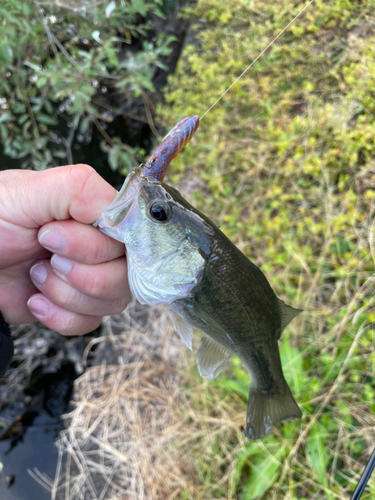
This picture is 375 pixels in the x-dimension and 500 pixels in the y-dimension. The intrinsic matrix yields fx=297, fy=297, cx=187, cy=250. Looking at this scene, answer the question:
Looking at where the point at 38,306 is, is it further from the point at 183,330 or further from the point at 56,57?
the point at 56,57

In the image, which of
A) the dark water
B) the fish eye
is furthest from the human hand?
the dark water

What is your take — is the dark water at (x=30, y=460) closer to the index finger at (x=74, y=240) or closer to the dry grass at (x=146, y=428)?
the dry grass at (x=146, y=428)

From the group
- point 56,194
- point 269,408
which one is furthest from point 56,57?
point 269,408

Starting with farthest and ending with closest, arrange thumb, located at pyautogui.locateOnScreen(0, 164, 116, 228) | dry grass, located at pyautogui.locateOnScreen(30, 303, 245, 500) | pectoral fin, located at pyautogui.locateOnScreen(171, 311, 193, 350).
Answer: dry grass, located at pyautogui.locateOnScreen(30, 303, 245, 500), pectoral fin, located at pyautogui.locateOnScreen(171, 311, 193, 350), thumb, located at pyautogui.locateOnScreen(0, 164, 116, 228)

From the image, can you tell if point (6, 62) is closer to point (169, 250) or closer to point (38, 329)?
point (169, 250)

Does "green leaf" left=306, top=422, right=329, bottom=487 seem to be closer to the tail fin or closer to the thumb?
the tail fin

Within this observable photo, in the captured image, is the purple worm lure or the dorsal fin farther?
the dorsal fin

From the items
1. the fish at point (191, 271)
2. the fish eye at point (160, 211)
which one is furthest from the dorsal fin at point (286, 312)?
the fish eye at point (160, 211)
